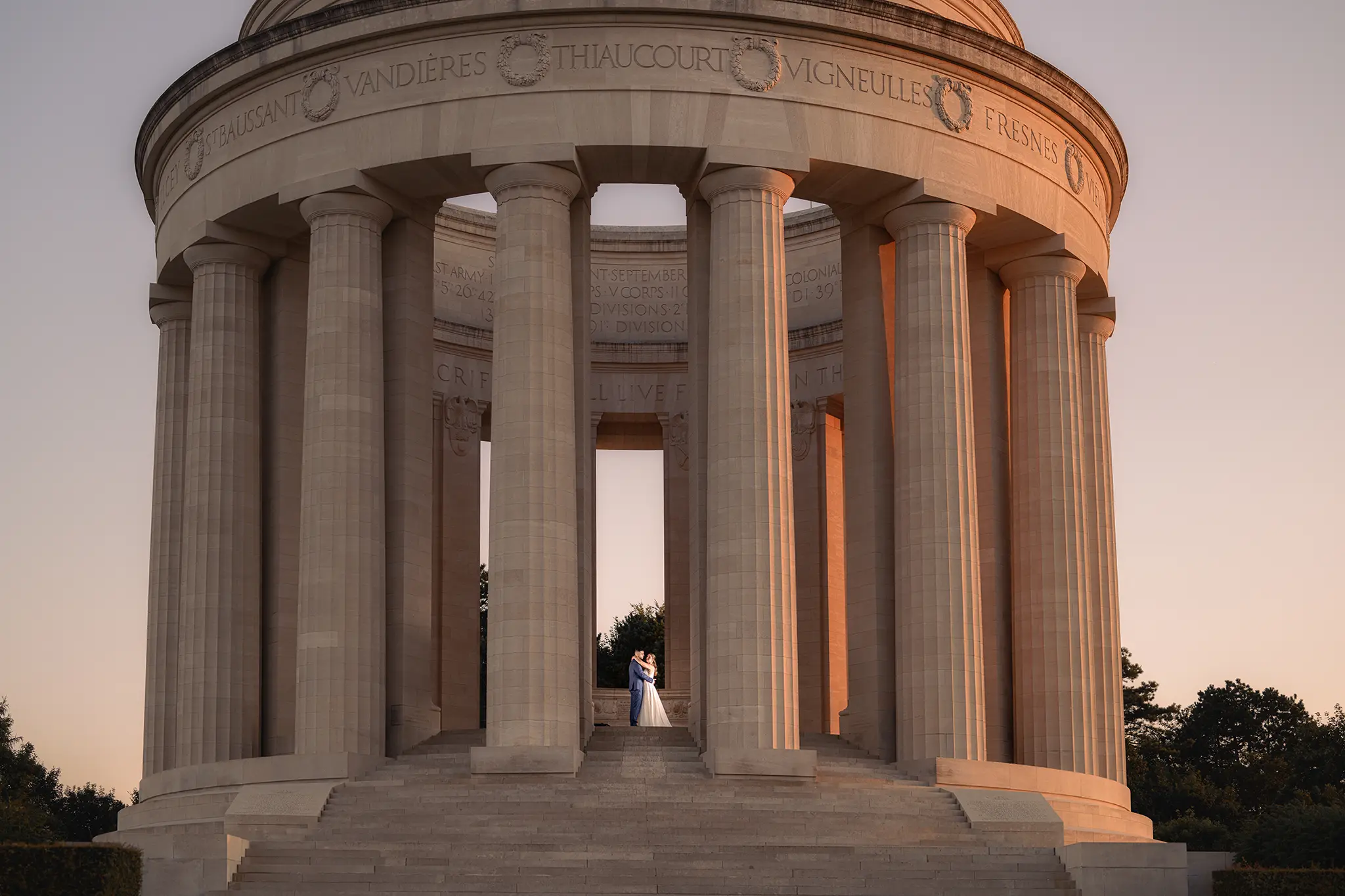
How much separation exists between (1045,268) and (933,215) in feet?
21.2

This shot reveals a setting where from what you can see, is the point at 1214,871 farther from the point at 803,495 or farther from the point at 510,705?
the point at 803,495

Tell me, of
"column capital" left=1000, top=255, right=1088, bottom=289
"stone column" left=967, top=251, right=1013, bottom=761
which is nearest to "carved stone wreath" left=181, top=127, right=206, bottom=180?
"stone column" left=967, top=251, right=1013, bottom=761

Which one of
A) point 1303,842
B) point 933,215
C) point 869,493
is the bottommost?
point 1303,842

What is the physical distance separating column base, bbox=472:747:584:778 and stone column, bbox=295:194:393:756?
14.9ft

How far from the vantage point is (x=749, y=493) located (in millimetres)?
52469

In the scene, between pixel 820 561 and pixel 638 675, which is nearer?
pixel 638 675

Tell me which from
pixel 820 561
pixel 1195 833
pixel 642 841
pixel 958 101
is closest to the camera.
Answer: pixel 642 841

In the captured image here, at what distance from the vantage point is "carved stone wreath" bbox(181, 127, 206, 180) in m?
60.5

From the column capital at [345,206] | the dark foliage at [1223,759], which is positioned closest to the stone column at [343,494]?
the column capital at [345,206]

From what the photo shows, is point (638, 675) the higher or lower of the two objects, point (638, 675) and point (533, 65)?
the lower

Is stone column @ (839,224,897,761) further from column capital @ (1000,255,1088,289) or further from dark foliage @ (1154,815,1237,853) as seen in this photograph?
dark foliage @ (1154,815,1237,853)

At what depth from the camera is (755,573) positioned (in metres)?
52.0

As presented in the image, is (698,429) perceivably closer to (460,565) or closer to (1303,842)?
(1303,842)

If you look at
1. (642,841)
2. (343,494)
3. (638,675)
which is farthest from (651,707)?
(642,841)
